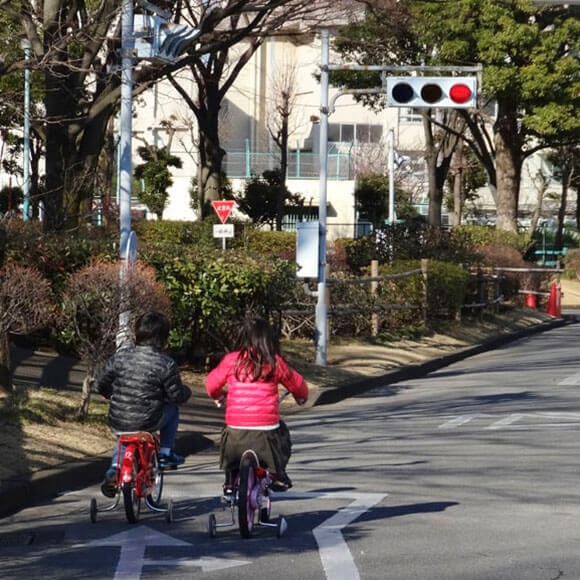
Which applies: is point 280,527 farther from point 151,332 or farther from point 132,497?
point 151,332

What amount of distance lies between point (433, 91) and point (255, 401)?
12123mm

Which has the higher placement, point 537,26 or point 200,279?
point 537,26

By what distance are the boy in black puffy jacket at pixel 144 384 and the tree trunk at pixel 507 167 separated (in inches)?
1294

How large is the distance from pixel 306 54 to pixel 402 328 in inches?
1657

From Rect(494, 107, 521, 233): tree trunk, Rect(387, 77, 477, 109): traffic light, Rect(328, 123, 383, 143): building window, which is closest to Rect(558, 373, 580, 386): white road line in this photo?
Rect(387, 77, 477, 109): traffic light

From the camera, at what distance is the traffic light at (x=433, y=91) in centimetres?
1919

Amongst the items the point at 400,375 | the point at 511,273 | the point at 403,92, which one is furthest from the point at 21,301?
the point at 511,273

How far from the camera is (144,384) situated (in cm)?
881

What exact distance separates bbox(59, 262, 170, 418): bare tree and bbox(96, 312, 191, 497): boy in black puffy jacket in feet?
10.2

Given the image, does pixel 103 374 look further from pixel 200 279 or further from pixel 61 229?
pixel 61 229

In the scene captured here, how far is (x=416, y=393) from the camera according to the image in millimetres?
18156

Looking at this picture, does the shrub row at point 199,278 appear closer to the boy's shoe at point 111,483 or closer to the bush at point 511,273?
the boy's shoe at point 111,483

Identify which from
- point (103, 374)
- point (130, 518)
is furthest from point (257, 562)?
A: point (103, 374)

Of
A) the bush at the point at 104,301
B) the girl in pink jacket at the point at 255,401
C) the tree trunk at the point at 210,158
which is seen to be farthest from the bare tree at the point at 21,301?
the tree trunk at the point at 210,158
